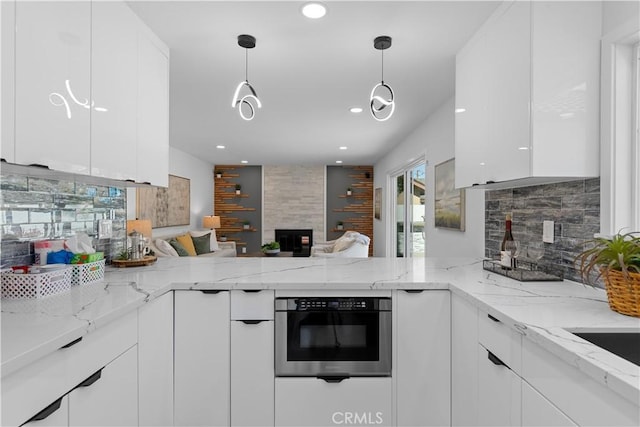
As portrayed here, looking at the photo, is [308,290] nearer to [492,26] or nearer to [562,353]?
[562,353]

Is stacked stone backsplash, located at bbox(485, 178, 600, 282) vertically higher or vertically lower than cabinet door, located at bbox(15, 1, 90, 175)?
lower

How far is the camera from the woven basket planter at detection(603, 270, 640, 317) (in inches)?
46.4

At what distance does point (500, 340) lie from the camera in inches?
51.1

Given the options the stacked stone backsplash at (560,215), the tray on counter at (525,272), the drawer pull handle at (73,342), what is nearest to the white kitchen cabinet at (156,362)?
the drawer pull handle at (73,342)

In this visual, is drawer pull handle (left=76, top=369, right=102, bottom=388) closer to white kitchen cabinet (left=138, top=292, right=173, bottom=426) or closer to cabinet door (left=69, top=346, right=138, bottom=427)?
cabinet door (left=69, top=346, right=138, bottom=427)

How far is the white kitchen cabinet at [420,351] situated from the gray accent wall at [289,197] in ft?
23.8

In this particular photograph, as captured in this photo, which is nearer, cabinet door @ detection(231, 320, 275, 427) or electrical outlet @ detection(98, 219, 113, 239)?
cabinet door @ detection(231, 320, 275, 427)

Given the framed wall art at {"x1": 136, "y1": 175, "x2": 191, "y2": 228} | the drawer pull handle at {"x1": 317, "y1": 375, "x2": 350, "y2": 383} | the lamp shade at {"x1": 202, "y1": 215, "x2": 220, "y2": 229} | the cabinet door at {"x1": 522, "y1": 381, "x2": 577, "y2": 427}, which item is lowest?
the drawer pull handle at {"x1": 317, "y1": 375, "x2": 350, "y2": 383}

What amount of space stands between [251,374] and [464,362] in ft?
3.43

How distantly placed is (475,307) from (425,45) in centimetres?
174

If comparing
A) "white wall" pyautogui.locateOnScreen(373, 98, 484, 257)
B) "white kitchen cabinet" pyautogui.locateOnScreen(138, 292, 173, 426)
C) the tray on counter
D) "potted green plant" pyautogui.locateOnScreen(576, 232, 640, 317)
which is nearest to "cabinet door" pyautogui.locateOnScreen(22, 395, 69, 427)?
"white kitchen cabinet" pyautogui.locateOnScreen(138, 292, 173, 426)

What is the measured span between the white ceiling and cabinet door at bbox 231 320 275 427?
175 centimetres

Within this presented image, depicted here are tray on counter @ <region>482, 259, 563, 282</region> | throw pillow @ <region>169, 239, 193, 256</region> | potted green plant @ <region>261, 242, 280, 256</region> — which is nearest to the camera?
tray on counter @ <region>482, 259, 563, 282</region>

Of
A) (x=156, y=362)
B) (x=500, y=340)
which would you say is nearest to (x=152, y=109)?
(x=156, y=362)
